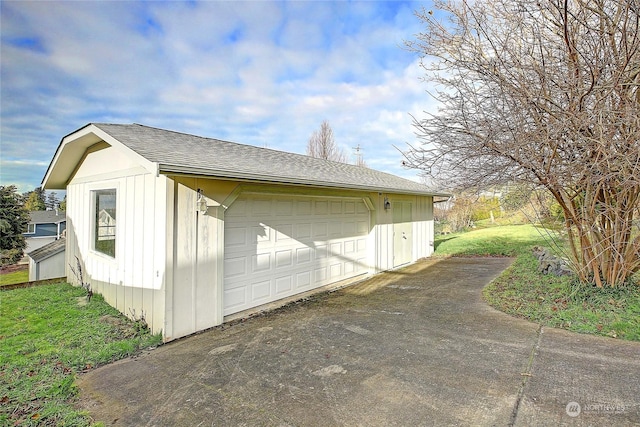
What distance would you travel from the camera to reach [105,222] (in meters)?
6.05

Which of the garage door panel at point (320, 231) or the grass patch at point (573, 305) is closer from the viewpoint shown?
the grass patch at point (573, 305)

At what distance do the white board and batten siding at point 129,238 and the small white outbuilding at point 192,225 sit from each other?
0.07ft

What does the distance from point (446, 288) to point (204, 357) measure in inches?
217

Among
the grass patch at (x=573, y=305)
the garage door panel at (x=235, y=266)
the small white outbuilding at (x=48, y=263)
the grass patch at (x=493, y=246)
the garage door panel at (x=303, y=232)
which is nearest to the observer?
the grass patch at (x=573, y=305)

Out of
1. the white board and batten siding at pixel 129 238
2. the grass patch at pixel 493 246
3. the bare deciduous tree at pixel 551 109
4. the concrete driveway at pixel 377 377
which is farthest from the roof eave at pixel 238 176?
the grass patch at pixel 493 246

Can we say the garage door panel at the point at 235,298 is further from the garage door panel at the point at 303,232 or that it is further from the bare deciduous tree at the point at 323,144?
the bare deciduous tree at the point at 323,144

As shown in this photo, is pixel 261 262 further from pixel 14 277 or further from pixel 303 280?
pixel 14 277

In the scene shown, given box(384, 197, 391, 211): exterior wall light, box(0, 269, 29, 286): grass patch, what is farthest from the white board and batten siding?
box(0, 269, 29, 286): grass patch

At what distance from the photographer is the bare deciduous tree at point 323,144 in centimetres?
2730

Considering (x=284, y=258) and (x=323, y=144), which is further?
(x=323, y=144)

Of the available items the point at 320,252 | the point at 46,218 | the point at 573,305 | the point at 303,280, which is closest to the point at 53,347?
the point at 303,280

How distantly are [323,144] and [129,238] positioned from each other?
23480 millimetres

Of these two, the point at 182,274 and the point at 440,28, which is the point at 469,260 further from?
the point at 182,274

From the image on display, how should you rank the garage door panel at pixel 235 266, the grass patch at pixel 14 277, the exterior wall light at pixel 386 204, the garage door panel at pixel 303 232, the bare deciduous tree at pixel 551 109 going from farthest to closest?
1. the grass patch at pixel 14 277
2. the exterior wall light at pixel 386 204
3. the garage door panel at pixel 303 232
4. the garage door panel at pixel 235 266
5. the bare deciduous tree at pixel 551 109
